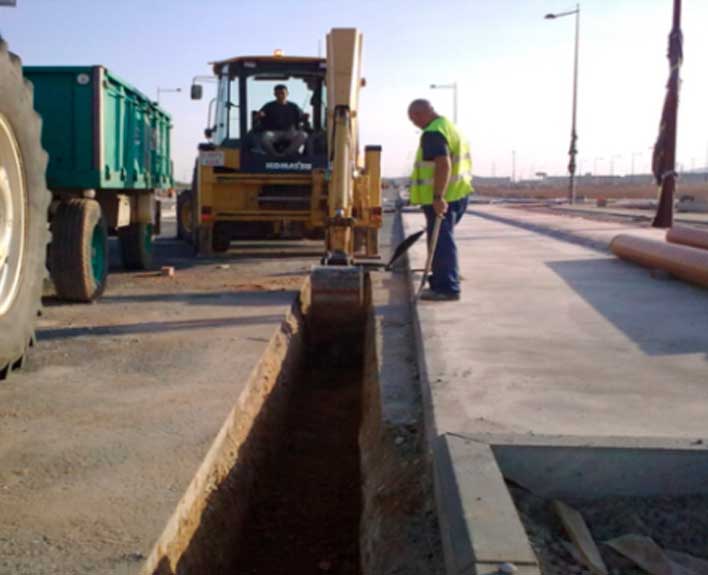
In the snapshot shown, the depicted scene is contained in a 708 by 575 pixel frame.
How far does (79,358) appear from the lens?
602cm

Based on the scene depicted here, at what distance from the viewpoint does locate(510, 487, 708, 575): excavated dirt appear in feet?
9.09

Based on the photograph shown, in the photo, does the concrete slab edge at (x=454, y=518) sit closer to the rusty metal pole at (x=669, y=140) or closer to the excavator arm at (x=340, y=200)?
the excavator arm at (x=340, y=200)

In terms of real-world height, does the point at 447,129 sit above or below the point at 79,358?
above

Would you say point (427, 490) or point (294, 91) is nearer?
point (427, 490)

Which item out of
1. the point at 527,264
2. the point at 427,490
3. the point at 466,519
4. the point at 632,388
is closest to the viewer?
the point at 466,519

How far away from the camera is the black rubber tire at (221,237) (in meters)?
13.3

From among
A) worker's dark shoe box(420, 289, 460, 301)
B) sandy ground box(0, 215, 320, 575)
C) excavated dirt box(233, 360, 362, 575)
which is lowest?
excavated dirt box(233, 360, 362, 575)

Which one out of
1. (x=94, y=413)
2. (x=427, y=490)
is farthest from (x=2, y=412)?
(x=427, y=490)

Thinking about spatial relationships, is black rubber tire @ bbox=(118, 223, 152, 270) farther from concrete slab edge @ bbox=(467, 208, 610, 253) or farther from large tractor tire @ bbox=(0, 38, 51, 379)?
concrete slab edge @ bbox=(467, 208, 610, 253)

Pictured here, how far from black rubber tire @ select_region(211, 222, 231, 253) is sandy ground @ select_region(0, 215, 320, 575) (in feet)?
14.1

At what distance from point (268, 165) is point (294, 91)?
4.55 feet

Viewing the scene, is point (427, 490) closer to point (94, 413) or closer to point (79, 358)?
point (94, 413)

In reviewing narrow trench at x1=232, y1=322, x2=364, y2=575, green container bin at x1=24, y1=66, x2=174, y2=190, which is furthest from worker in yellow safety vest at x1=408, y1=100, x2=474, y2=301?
green container bin at x1=24, y1=66, x2=174, y2=190

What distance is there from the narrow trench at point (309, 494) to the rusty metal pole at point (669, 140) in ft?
37.2
